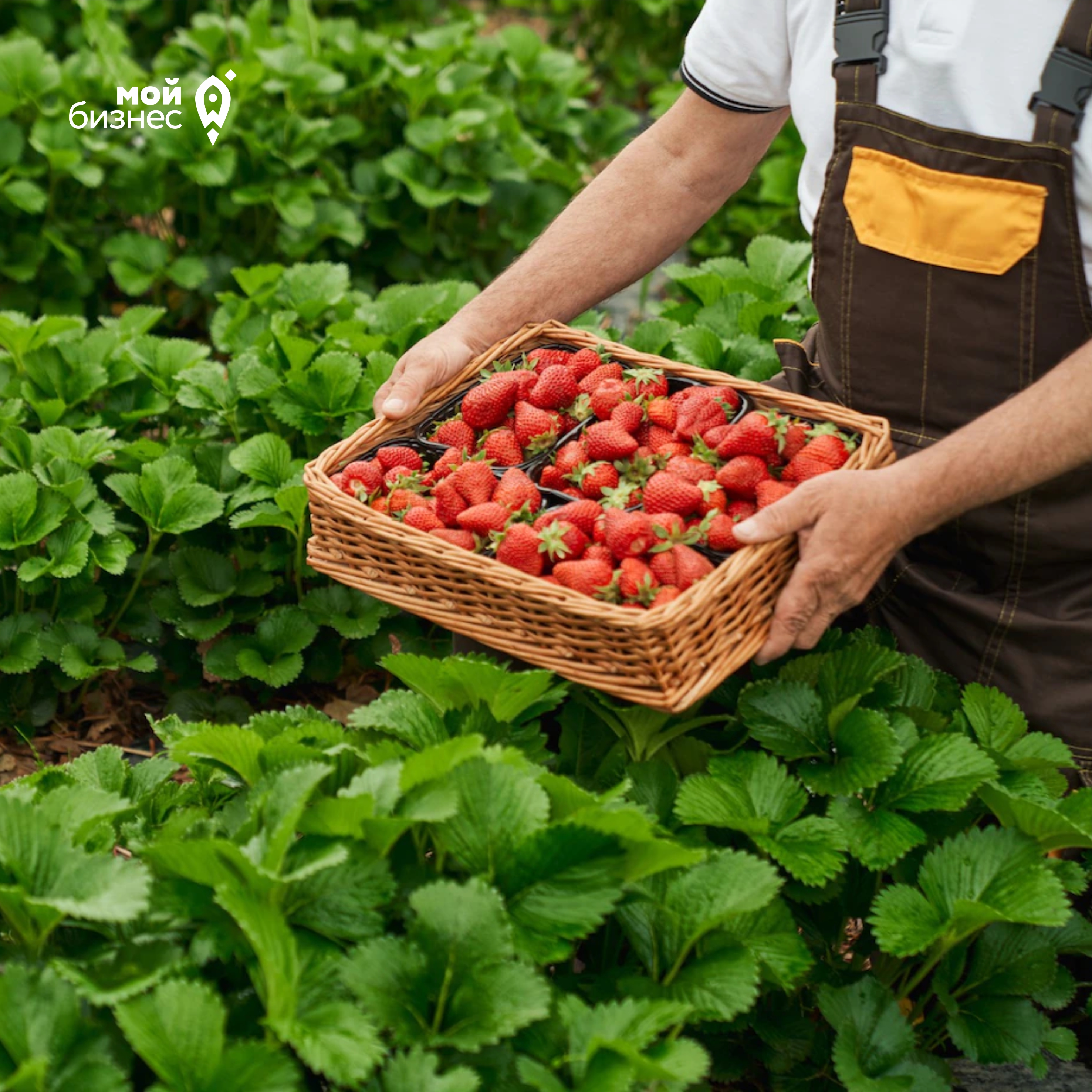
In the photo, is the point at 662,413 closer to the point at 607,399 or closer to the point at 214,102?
the point at 607,399

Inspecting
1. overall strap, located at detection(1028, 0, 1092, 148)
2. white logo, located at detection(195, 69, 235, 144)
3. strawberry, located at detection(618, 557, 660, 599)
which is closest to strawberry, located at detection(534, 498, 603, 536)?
strawberry, located at detection(618, 557, 660, 599)

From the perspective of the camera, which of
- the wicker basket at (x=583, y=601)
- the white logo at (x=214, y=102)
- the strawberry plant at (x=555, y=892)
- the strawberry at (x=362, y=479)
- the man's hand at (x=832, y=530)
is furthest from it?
the white logo at (x=214, y=102)

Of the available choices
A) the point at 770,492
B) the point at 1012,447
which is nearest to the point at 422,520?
the point at 770,492

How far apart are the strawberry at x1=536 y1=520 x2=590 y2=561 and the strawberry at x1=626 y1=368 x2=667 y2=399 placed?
0.36 metres

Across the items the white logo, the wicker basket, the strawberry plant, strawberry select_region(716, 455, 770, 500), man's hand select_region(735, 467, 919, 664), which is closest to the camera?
the strawberry plant

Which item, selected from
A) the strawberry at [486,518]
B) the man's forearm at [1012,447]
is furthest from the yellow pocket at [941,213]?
the strawberry at [486,518]

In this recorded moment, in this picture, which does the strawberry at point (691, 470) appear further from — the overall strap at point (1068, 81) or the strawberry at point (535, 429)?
the overall strap at point (1068, 81)

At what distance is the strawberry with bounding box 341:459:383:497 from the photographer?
198cm

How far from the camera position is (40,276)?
14.3 ft

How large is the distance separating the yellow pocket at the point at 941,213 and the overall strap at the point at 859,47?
9 centimetres

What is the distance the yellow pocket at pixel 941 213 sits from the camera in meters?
1.89

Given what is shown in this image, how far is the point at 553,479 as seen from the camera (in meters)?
1.96

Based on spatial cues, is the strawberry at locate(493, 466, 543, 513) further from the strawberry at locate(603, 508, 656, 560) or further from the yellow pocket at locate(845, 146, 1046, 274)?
the yellow pocket at locate(845, 146, 1046, 274)

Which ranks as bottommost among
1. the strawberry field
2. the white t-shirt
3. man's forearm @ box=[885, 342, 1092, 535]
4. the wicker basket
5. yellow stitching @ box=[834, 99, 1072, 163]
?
the strawberry field
